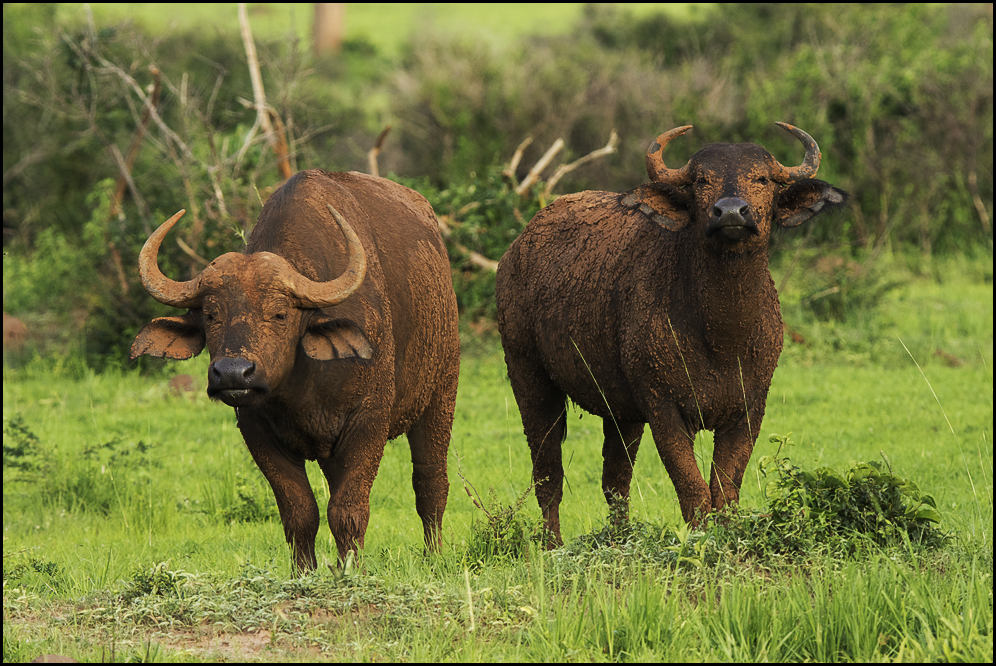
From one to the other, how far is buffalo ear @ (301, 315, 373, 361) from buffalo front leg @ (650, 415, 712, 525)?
1569mm

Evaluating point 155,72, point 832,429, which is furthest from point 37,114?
point 832,429

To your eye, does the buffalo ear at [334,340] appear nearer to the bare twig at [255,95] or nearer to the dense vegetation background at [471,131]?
the dense vegetation background at [471,131]

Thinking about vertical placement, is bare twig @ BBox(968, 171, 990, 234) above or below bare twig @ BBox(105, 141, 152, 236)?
below

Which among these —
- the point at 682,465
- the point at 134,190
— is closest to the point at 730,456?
the point at 682,465

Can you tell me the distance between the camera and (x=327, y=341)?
565 cm

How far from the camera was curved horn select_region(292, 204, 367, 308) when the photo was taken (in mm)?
5500

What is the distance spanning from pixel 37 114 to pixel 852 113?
45.4 ft

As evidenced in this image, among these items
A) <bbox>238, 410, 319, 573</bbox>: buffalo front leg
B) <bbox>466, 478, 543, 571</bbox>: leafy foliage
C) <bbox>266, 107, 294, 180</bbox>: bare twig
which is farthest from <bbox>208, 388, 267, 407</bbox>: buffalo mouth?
<bbox>266, 107, 294, 180</bbox>: bare twig

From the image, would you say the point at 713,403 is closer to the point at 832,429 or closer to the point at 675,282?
the point at 675,282

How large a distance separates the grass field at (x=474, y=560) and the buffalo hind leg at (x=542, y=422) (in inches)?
10.5

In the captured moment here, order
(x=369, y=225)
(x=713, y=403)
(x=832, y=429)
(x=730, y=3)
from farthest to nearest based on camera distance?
1. (x=730, y=3)
2. (x=832, y=429)
3. (x=369, y=225)
4. (x=713, y=403)

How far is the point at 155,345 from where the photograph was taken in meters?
5.63

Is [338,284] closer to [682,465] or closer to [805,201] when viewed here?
[682,465]

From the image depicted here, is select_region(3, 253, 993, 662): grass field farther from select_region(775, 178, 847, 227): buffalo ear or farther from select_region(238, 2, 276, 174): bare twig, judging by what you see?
select_region(238, 2, 276, 174): bare twig
